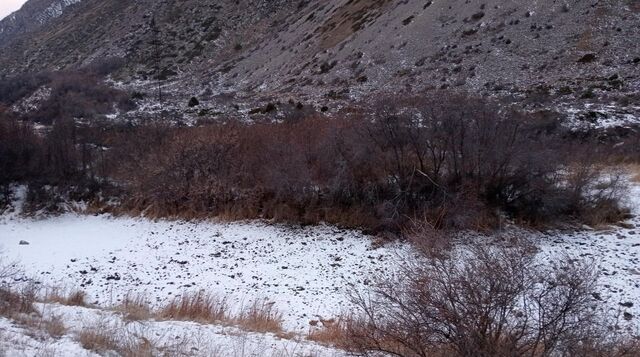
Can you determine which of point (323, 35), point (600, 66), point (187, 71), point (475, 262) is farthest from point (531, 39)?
point (187, 71)

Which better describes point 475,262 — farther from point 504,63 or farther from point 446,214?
point 504,63

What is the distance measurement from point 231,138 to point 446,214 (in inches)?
253

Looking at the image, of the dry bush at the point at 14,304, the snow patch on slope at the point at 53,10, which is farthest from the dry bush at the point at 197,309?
the snow patch on slope at the point at 53,10

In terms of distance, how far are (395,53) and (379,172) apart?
64.8 ft

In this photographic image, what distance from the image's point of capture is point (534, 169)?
11469 mm

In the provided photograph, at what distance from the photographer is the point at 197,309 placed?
7.82 metres

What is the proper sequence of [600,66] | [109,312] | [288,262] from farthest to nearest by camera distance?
[600,66] → [288,262] → [109,312]

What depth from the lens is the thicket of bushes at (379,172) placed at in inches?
448

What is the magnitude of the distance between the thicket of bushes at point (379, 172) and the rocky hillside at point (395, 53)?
8622mm

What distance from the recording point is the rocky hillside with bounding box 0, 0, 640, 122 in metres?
23.4

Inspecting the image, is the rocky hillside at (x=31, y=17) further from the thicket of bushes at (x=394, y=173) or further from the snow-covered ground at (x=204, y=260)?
the snow-covered ground at (x=204, y=260)

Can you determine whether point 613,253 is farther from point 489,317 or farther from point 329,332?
point 489,317

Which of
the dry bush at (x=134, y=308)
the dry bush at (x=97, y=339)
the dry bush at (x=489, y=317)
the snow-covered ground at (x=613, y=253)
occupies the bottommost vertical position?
the snow-covered ground at (x=613, y=253)

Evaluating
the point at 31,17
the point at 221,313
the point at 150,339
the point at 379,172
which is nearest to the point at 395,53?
the point at 379,172
